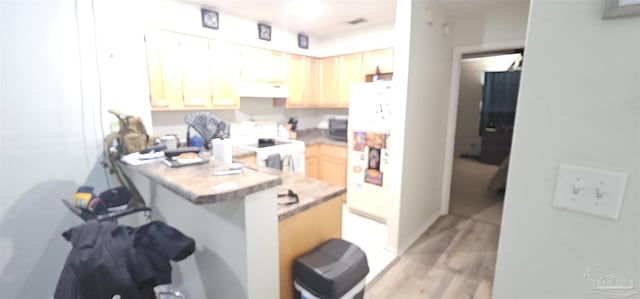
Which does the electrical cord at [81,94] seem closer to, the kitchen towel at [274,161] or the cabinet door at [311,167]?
the kitchen towel at [274,161]

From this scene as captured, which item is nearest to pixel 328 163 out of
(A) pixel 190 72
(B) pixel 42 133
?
(A) pixel 190 72

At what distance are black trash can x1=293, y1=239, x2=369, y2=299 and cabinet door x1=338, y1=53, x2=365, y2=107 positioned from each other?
2656 mm

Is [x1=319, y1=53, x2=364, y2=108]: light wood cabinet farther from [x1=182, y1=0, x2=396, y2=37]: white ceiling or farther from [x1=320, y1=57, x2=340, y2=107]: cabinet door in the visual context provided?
[x1=182, y1=0, x2=396, y2=37]: white ceiling

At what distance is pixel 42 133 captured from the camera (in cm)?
175

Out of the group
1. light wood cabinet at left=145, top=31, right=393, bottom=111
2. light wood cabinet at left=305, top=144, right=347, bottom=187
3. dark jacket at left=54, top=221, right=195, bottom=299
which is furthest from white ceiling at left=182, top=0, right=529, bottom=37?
dark jacket at left=54, top=221, right=195, bottom=299

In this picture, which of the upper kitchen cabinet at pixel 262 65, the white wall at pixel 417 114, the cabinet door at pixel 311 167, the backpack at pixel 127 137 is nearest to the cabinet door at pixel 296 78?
the upper kitchen cabinet at pixel 262 65

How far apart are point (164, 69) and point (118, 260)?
221cm

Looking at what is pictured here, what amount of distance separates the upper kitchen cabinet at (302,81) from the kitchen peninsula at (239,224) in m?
2.36

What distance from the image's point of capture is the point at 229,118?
3625 mm

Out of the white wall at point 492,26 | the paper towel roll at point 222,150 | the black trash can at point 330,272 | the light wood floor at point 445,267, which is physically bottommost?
the light wood floor at point 445,267

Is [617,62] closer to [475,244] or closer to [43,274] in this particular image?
[475,244]

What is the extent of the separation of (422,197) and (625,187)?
7.86ft

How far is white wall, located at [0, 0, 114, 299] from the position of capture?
5.39ft

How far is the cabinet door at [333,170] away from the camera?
369 centimetres
